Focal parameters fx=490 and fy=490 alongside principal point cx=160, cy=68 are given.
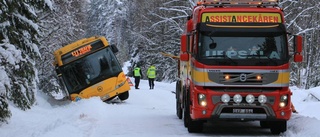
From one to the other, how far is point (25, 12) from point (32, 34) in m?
0.74

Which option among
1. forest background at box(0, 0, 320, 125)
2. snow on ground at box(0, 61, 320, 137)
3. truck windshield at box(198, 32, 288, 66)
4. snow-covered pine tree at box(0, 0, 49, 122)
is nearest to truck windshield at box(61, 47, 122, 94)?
forest background at box(0, 0, 320, 125)

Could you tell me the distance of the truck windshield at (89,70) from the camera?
66.3ft

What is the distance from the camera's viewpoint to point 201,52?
10727 millimetres

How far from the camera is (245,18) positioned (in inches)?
428

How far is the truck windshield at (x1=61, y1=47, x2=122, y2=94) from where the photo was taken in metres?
20.2

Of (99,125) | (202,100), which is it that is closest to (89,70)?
(99,125)

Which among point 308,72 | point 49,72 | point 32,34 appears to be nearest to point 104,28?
point 308,72

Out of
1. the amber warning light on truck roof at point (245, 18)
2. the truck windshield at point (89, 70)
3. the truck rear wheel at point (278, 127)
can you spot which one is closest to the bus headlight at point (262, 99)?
the truck rear wheel at point (278, 127)

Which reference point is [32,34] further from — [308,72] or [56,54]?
[308,72]

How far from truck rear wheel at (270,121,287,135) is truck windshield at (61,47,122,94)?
1030 cm

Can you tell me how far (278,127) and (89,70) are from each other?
35.8 feet

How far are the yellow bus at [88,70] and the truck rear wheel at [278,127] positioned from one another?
1004 cm

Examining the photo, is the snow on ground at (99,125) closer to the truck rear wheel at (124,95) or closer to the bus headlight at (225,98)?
the bus headlight at (225,98)

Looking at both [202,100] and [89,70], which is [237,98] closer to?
[202,100]
